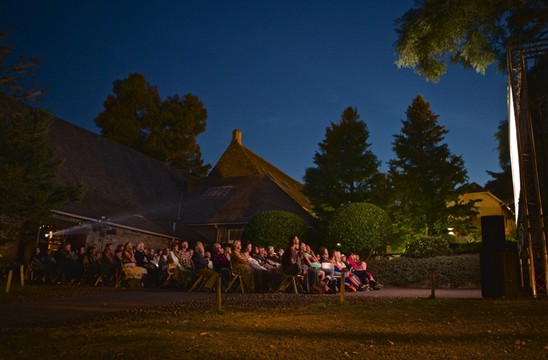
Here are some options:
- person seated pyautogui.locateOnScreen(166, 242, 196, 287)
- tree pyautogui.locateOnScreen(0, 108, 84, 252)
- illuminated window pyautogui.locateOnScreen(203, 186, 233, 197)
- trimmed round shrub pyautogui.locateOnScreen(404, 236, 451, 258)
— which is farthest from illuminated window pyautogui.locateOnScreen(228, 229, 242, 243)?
tree pyautogui.locateOnScreen(0, 108, 84, 252)

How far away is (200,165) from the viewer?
37.7 m

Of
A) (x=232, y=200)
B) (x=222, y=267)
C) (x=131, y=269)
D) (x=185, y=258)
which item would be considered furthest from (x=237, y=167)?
(x=222, y=267)

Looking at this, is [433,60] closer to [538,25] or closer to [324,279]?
[538,25]

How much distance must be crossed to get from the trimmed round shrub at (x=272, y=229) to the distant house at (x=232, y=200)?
3211mm

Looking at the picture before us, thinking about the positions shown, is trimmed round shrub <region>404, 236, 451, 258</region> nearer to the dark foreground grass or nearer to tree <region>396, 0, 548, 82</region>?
tree <region>396, 0, 548, 82</region>

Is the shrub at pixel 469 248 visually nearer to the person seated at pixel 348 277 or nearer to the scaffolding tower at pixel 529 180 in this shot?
the person seated at pixel 348 277

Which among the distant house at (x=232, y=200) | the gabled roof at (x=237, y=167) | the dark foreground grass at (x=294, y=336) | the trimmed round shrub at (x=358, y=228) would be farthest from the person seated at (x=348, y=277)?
the gabled roof at (x=237, y=167)

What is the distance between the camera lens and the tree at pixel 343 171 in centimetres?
2395

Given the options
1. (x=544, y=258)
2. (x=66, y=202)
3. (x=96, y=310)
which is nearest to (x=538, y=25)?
(x=544, y=258)

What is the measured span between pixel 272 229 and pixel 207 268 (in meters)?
7.11

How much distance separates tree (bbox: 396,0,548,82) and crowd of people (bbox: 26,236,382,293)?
6.37m

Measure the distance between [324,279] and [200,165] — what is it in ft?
88.2

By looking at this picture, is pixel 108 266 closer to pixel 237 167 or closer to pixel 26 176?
pixel 26 176

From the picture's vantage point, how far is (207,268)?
11773 millimetres
